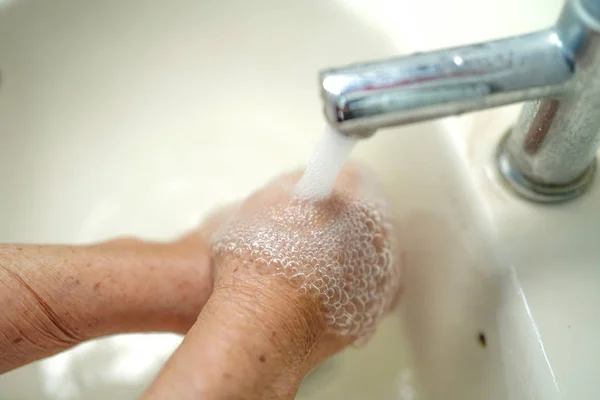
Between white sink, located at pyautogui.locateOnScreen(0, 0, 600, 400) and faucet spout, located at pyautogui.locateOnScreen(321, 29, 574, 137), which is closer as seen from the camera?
faucet spout, located at pyautogui.locateOnScreen(321, 29, 574, 137)

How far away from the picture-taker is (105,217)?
627 mm

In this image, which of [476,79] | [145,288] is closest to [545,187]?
[476,79]

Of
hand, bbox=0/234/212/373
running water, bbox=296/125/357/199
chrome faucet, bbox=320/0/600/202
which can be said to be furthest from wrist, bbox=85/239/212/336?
chrome faucet, bbox=320/0/600/202

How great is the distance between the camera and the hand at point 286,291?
311 mm

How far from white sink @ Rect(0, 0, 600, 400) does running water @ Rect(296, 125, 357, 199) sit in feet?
0.37

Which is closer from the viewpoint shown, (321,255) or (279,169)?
(321,255)

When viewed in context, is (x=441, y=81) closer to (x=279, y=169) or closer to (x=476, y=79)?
(x=476, y=79)

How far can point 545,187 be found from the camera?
15.7 inches

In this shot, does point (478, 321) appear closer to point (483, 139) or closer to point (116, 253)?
point (483, 139)

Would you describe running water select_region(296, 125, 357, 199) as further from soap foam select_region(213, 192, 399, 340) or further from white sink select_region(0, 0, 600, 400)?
white sink select_region(0, 0, 600, 400)

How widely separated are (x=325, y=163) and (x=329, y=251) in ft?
0.25

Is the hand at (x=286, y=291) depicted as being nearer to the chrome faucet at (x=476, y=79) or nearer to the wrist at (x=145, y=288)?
the wrist at (x=145, y=288)

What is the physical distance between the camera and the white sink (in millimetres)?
386

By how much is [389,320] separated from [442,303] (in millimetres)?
98
